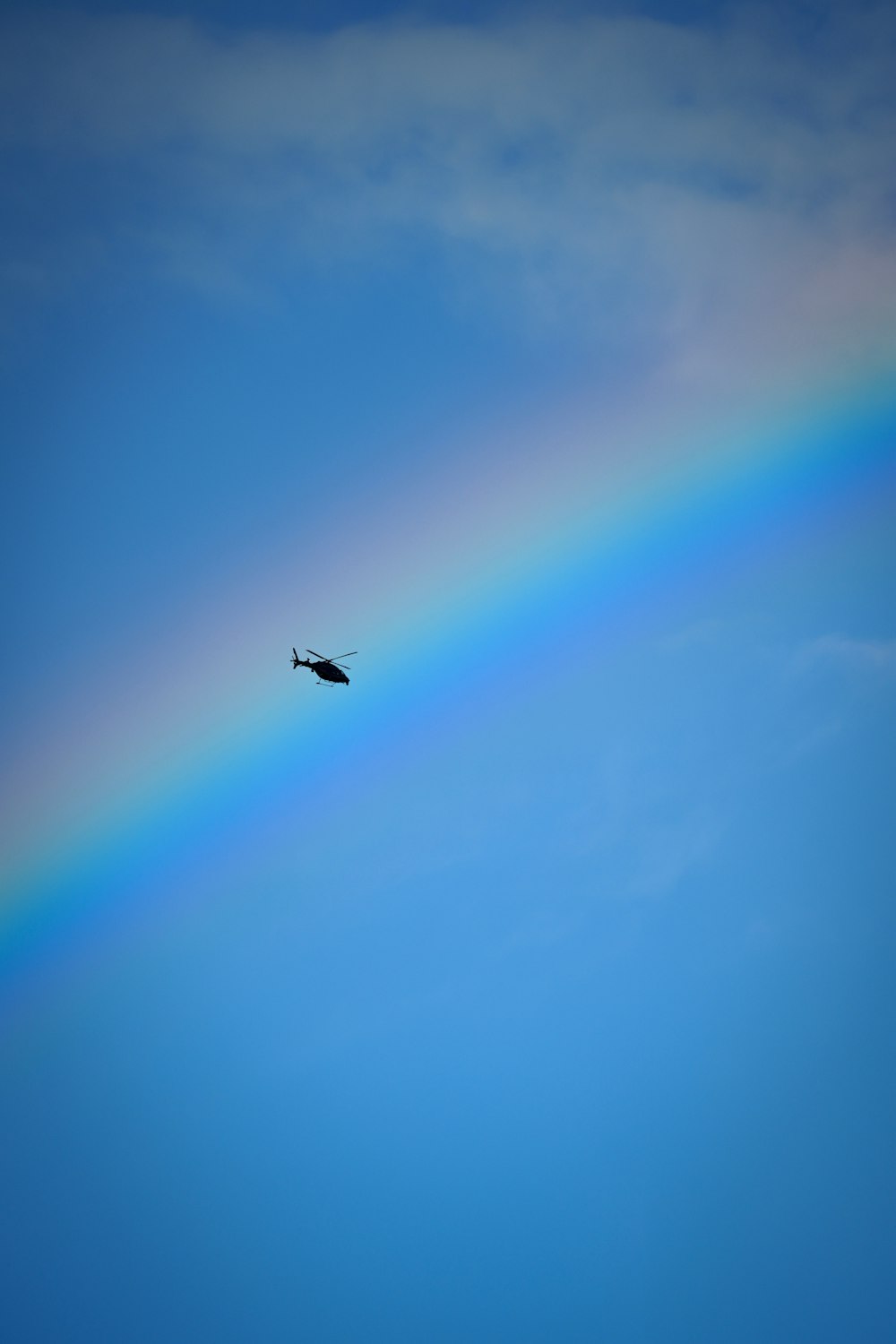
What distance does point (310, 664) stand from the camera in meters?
77.6
